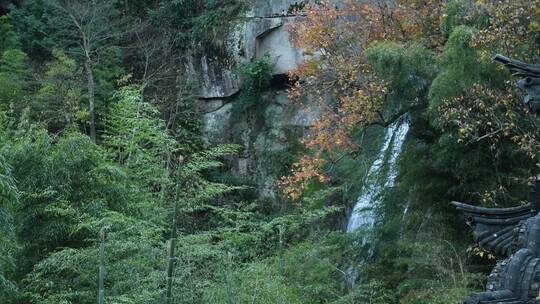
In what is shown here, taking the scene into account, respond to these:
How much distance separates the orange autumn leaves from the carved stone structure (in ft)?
19.5

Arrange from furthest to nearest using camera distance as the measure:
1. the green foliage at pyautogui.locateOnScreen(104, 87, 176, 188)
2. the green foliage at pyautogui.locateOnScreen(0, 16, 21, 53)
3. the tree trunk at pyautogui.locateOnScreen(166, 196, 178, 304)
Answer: the green foliage at pyautogui.locateOnScreen(0, 16, 21, 53)
the green foliage at pyautogui.locateOnScreen(104, 87, 176, 188)
the tree trunk at pyautogui.locateOnScreen(166, 196, 178, 304)

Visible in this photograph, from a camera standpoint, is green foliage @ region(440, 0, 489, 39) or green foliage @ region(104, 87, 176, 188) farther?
green foliage @ region(104, 87, 176, 188)

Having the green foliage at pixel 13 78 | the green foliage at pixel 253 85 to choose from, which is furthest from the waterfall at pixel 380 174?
the green foliage at pixel 13 78

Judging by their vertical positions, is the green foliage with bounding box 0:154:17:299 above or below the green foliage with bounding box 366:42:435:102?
below

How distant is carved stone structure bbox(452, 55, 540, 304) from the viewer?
4.03 m

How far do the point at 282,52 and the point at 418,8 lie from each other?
286 inches

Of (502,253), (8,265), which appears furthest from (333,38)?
(502,253)

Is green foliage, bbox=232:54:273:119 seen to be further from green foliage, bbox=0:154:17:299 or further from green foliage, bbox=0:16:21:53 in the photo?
green foliage, bbox=0:154:17:299

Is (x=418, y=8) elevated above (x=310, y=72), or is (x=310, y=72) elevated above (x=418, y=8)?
(x=418, y=8)

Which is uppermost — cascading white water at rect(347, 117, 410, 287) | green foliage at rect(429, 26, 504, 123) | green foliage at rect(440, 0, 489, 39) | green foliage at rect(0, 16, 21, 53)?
green foliage at rect(0, 16, 21, 53)

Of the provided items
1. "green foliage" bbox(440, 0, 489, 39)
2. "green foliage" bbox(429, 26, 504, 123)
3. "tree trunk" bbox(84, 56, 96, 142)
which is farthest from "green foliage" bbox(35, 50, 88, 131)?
"green foliage" bbox(429, 26, 504, 123)

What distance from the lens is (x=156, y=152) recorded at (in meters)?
12.1

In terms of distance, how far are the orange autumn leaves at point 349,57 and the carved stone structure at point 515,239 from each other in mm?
5952

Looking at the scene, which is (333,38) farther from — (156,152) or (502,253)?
(502,253)
